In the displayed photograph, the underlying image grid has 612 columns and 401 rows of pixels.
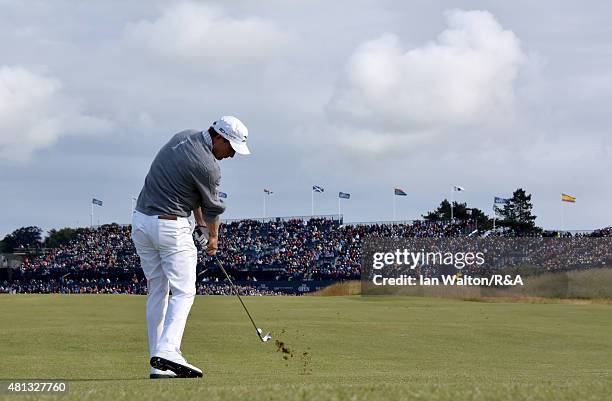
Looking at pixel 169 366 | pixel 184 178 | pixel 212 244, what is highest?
pixel 184 178

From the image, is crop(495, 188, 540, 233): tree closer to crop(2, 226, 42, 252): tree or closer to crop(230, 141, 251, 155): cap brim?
crop(2, 226, 42, 252): tree

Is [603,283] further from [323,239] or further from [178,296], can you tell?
[178,296]

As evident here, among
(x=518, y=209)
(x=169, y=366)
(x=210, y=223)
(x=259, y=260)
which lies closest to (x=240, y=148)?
(x=210, y=223)

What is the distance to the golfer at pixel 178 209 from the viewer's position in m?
8.66

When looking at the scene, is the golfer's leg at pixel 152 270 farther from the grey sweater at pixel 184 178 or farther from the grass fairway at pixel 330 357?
the grass fairway at pixel 330 357

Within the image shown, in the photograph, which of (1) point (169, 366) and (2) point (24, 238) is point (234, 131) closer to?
(1) point (169, 366)

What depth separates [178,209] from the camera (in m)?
8.73

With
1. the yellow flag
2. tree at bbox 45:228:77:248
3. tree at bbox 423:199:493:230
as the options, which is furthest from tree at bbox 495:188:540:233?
tree at bbox 45:228:77:248

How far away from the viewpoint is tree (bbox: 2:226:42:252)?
172 m

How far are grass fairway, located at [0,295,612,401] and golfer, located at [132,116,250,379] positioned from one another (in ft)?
1.72

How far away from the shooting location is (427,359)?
1445 centimetres

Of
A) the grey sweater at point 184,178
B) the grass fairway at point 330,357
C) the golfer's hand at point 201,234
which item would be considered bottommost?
the grass fairway at point 330,357

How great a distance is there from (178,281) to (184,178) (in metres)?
0.99

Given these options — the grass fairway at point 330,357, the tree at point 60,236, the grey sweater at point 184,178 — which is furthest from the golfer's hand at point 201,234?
the tree at point 60,236
